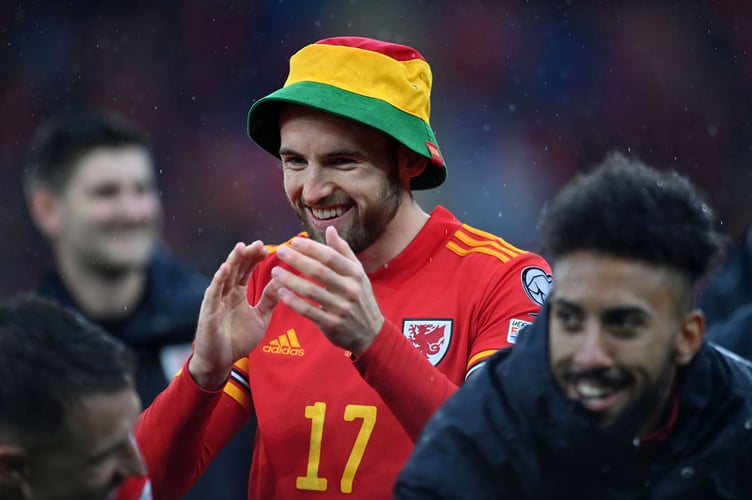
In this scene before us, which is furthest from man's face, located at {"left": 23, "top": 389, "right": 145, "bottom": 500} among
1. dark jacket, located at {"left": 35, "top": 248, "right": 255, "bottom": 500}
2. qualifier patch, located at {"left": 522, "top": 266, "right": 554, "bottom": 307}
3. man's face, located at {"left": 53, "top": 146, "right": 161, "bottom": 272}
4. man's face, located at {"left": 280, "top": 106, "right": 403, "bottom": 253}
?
man's face, located at {"left": 53, "top": 146, "right": 161, "bottom": 272}

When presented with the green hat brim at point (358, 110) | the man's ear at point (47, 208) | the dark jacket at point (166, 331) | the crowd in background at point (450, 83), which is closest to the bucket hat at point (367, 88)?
the green hat brim at point (358, 110)

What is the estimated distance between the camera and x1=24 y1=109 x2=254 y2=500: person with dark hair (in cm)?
563

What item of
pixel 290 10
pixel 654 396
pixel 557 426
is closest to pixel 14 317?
pixel 557 426

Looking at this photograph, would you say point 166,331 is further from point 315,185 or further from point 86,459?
point 86,459

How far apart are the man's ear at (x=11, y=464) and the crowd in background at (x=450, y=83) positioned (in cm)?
509

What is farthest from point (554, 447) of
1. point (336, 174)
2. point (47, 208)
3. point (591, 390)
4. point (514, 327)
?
point (47, 208)

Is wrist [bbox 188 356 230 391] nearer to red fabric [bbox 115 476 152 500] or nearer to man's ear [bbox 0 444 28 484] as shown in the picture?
red fabric [bbox 115 476 152 500]

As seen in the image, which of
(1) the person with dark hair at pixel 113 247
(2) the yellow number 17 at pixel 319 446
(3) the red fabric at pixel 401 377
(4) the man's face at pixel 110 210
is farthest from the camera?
(4) the man's face at pixel 110 210

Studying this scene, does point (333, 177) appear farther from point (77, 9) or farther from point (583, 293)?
point (77, 9)

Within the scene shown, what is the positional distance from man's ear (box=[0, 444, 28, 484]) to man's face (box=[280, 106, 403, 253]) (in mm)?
1180

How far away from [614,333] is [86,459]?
113 centimetres

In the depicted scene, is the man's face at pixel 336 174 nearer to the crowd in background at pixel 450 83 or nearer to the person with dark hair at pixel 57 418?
the person with dark hair at pixel 57 418

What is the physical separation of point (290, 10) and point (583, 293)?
19.6 ft

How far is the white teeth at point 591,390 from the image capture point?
246 centimetres
